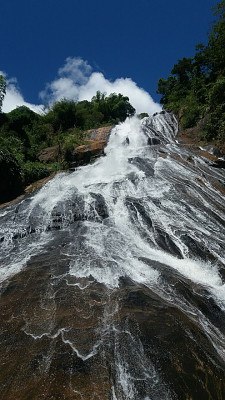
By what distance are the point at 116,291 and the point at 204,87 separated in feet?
85.2

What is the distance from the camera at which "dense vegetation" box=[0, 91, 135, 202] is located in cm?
1489

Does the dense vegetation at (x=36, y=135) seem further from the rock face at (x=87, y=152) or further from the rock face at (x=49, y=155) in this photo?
the rock face at (x=87, y=152)

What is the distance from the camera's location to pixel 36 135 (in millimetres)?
24672

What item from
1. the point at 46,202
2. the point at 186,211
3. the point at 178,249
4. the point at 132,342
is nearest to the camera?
the point at 132,342

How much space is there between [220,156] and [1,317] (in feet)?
51.7

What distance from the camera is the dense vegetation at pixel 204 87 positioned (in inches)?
659

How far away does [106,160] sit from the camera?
17578 millimetres

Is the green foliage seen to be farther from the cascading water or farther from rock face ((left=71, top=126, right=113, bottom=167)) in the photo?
rock face ((left=71, top=126, right=113, bottom=167))

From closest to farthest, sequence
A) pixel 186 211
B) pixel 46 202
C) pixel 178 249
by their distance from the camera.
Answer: pixel 178 249, pixel 186 211, pixel 46 202

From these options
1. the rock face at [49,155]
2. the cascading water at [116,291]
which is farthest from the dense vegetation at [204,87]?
the rock face at [49,155]

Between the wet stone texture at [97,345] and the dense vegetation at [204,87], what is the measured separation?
13395mm

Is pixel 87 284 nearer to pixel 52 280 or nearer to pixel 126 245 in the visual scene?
pixel 52 280

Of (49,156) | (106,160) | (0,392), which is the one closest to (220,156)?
(106,160)

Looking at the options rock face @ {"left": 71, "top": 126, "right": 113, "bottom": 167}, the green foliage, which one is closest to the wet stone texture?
the green foliage
